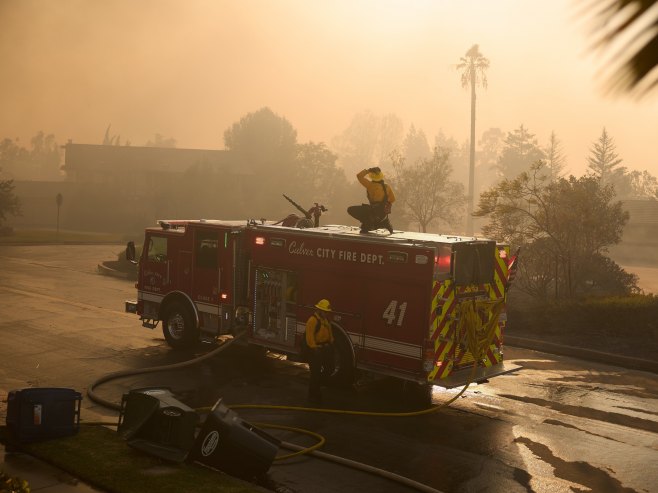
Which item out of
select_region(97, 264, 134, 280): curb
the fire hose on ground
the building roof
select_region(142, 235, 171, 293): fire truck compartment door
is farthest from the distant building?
the fire hose on ground

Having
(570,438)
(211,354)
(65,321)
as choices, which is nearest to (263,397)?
(211,354)

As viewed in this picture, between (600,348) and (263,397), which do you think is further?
(600,348)

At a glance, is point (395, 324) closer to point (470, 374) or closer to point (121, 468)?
point (470, 374)

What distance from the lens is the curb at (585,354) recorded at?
56.1ft

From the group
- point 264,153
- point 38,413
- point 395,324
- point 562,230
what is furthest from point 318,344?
point 264,153

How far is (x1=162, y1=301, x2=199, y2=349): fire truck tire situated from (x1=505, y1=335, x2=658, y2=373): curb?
852cm

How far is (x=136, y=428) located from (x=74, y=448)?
828 millimetres

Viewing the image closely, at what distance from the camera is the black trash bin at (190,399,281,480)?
358 inches

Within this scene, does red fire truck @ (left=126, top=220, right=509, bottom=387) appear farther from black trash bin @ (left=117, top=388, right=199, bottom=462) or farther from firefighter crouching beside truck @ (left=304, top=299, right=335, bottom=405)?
black trash bin @ (left=117, top=388, right=199, bottom=462)

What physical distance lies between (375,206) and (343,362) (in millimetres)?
3274

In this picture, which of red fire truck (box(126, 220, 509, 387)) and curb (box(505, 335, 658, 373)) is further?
curb (box(505, 335, 658, 373))

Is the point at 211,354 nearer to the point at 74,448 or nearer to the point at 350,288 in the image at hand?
the point at 350,288

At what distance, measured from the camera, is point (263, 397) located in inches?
524

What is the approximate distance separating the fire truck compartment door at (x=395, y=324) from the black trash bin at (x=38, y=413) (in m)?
5.12
